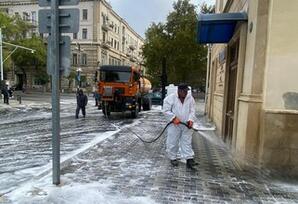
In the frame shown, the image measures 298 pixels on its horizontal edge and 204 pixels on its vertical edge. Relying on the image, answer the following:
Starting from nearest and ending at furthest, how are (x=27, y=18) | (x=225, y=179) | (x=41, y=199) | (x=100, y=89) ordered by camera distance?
(x=41, y=199), (x=225, y=179), (x=100, y=89), (x=27, y=18)

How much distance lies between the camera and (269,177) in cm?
659

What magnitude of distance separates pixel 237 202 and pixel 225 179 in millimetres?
1204

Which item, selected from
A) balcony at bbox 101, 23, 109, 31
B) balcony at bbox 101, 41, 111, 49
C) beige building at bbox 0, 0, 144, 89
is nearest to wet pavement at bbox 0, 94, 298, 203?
beige building at bbox 0, 0, 144, 89

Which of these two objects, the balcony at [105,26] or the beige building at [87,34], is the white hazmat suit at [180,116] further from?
the balcony at [105,26]

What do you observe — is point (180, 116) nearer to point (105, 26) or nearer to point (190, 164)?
point (190, 164)

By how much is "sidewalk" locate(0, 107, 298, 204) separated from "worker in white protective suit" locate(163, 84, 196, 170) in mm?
296

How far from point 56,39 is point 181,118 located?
3042 mm

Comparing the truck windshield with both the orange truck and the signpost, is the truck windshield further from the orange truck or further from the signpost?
the signpost

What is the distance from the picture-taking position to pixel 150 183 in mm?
5926

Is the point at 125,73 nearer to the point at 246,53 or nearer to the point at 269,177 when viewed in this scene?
the point at 246,53

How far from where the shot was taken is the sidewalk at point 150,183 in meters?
5.19

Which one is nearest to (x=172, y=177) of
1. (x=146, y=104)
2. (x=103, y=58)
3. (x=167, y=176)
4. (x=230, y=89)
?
(x=167, y=176)

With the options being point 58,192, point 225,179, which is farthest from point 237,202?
point 58,192

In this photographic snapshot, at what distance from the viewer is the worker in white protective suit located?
7246 millimetres
